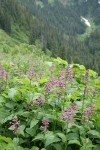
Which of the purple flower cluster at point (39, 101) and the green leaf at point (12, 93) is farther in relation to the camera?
the green leaf at point (12, 93)

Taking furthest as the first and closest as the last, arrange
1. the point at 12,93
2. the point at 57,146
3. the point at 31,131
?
the point at 12,93 < the point at 31,131 < the point at 57,146

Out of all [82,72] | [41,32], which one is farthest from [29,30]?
[82,72]

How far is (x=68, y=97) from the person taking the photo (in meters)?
6.34

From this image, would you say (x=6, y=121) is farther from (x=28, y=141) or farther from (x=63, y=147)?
(x=63, y=147)

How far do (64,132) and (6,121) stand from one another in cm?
130

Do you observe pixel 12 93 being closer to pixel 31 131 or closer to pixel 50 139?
pixel 31 131

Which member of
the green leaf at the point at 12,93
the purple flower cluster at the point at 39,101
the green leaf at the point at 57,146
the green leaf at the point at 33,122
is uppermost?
the green leaf at the point at 12,93

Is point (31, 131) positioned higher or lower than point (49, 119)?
lower

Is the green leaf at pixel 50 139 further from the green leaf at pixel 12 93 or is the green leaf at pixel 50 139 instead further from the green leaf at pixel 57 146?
the green leaf at pixel 12 93

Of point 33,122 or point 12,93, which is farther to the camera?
point 12,93

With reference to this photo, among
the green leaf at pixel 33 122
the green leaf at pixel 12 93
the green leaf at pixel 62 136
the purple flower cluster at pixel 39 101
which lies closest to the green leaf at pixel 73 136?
the green leaf at pixel 62 136

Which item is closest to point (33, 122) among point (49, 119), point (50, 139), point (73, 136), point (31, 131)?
point (31, 131)

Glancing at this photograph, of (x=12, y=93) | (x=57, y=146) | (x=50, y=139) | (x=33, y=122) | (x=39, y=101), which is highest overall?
(x=12, y=93)

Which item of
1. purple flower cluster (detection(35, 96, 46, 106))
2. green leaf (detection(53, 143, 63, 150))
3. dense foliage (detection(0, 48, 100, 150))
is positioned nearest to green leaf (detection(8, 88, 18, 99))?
dense foliage (detection(0, 48, 100, 150))
